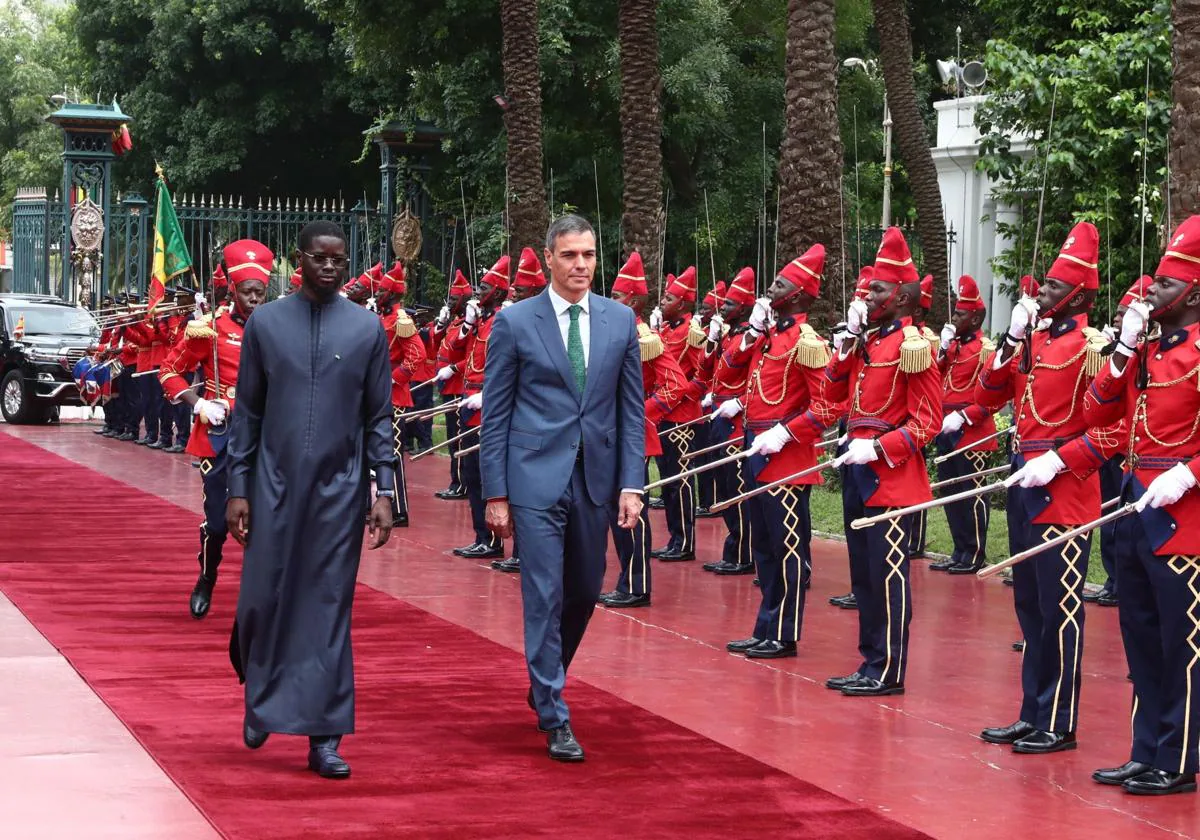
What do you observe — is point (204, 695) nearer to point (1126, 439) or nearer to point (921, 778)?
point (921, 778)

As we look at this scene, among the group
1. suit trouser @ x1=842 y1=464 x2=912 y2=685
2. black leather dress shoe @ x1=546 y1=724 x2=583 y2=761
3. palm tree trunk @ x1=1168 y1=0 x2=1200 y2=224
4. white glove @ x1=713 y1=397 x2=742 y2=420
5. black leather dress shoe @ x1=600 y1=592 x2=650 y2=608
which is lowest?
black leather dress shoe @ x1=600 y1=592 x2=650 y2=608

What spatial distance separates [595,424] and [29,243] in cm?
2780

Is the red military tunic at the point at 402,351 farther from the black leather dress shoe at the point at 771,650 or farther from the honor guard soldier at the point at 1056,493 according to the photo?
the honor guard soldier at the point at 1056,493

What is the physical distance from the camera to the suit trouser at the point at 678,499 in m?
14.0

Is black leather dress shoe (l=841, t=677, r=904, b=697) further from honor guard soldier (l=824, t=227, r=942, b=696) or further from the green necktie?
the green necktie

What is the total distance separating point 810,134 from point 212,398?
824cm

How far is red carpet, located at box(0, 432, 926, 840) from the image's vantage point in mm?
6430

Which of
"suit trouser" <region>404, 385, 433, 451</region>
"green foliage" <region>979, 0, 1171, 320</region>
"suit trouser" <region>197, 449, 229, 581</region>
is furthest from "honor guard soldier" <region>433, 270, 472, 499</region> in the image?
"green foliage" <region>979, 0, 1171, 320</region>

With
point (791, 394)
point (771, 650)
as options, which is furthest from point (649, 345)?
point (771, 650)

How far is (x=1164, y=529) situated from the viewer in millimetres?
7102

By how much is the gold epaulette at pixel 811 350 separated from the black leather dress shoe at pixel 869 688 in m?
1.79

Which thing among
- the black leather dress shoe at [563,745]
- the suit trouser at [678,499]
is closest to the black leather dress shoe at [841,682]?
the black leather dress shoe at [563,745]

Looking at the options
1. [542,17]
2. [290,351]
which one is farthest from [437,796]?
[542,17]

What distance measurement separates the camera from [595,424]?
299 inches
